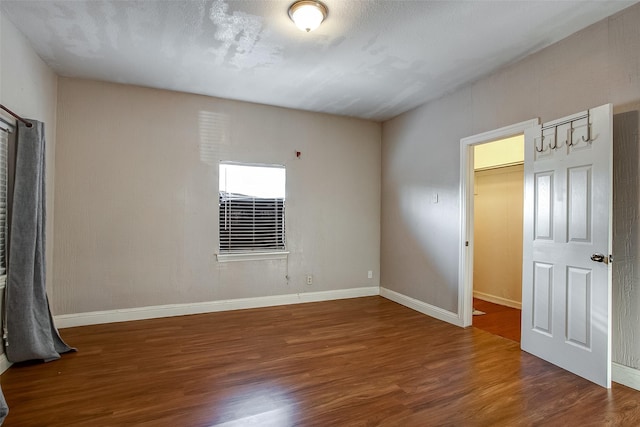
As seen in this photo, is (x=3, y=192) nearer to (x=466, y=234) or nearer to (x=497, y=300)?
(x=466, y=234)

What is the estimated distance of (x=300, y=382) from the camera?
2.46 metres

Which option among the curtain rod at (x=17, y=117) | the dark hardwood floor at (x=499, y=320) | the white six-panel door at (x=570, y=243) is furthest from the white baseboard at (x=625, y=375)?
the curtain rod at (x=17, y=117)

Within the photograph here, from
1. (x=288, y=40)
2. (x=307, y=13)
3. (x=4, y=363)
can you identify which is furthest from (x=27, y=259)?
(x=307, y=13)

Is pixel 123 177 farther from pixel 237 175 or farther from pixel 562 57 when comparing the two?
pixel 562 57

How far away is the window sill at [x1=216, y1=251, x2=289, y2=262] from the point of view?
14.0 feet

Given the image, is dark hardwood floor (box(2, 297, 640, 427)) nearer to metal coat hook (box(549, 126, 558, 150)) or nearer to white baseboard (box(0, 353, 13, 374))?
white baseboard (box(0, 353, 13, 374))

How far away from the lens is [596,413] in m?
2.08

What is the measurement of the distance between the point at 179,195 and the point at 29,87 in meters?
1.66

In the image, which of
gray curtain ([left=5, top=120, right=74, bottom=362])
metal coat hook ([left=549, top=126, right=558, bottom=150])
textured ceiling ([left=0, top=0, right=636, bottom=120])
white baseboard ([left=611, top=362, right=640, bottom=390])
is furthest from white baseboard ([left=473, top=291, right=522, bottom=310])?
gray curtain ([left=5, top=120, right=74, bottom=362])

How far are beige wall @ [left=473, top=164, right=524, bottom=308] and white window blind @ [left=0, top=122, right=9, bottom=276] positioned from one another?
16.7ft

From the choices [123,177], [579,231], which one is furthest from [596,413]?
[123,177]

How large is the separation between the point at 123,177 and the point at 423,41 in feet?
11.2

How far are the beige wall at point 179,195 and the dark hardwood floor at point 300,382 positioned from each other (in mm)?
652

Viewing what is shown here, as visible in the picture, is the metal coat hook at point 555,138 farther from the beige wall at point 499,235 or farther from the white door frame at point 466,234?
the beige wall at point 499,235
